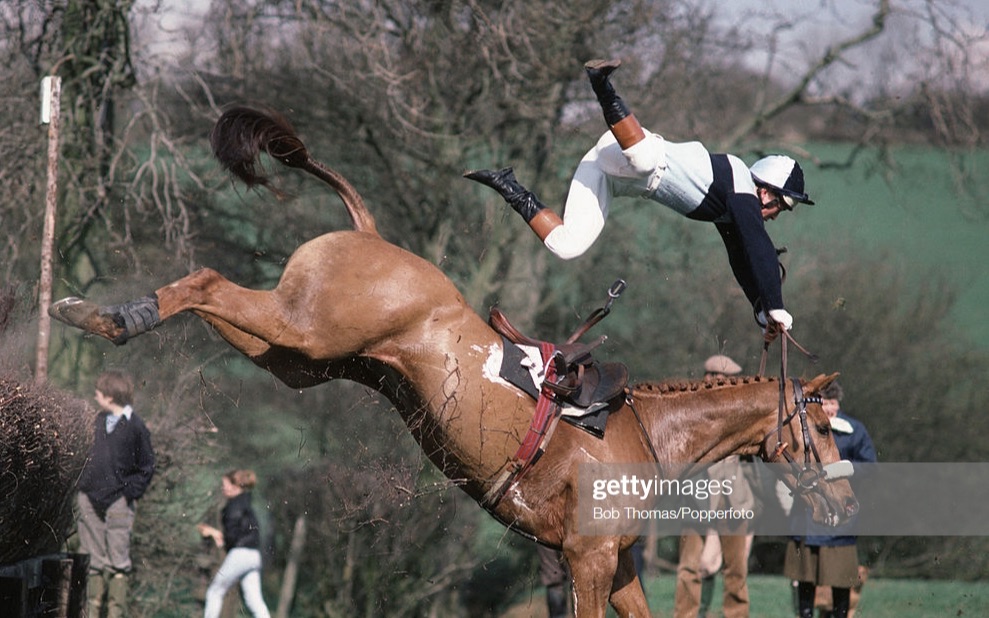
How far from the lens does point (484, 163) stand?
11609 millimetres

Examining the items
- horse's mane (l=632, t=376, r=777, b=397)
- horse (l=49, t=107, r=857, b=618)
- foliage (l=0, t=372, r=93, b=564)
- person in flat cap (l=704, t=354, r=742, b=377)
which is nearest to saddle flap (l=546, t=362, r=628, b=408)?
horse (l=49, t=107, r=857, b=618)

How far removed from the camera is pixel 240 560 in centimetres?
773

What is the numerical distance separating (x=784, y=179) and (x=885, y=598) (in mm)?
6835

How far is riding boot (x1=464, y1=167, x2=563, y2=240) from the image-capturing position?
5531 mm

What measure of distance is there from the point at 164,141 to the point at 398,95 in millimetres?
2086

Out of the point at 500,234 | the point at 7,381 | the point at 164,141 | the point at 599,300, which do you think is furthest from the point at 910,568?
the point at 7,381

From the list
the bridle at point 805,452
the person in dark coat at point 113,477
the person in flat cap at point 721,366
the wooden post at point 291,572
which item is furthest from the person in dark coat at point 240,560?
the bridle at point 805,452

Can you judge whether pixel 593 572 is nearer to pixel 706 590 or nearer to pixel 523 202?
pixel 523 202

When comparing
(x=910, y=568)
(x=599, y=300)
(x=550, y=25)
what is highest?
(x=550, y=25)

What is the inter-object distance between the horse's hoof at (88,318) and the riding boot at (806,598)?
5296mm

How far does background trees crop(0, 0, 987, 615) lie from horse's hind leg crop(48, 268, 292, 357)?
11.3ft

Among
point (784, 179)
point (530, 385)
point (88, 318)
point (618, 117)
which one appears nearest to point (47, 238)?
point (88, 318)

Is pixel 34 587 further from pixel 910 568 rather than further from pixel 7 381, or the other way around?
pixel 910 568

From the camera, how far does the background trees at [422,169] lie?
32.5ft
